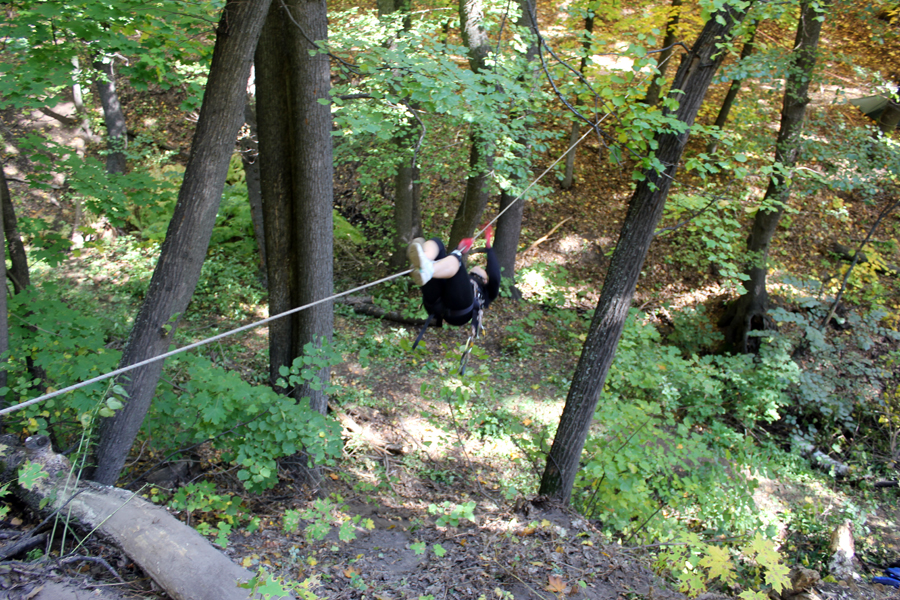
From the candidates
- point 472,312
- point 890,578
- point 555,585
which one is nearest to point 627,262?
point 472,312

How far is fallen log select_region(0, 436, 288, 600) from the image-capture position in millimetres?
2676

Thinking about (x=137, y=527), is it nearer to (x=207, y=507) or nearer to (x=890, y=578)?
(x=207, y=507)

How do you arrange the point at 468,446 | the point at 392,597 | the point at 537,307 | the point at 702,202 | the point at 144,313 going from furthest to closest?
the point at 537,307 → the point at 468,446 → the point at 702,202 → the point at 144,313 → the point at 392,597

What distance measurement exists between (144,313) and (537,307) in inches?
310

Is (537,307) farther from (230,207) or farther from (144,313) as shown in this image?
(144,313)

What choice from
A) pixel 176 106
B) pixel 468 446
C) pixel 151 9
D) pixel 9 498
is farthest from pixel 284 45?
pixel 176 106

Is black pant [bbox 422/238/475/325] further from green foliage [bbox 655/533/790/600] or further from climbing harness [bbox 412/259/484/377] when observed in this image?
green foliage [bbox 655/533/790/600]

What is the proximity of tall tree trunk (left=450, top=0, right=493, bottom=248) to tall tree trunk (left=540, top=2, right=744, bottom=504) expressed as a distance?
3188 millimetres


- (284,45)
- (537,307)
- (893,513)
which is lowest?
(893,513)

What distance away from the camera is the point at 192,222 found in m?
3.59

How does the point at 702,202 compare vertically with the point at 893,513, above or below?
above

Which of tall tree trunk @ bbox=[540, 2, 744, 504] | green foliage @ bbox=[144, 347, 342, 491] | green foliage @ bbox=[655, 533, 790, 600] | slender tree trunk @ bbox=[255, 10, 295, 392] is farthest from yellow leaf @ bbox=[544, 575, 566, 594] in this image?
slender tree trunk @ bbox=[255, 10, 295, 392]

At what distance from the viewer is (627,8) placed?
1364 centimetres

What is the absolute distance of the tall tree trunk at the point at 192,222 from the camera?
11.4ft
